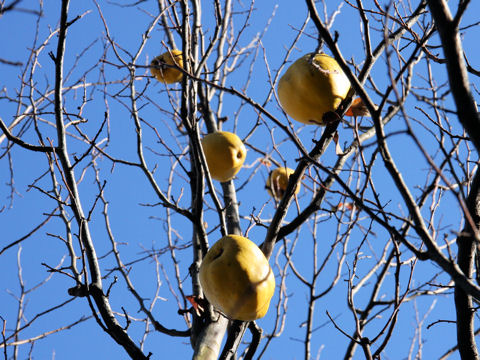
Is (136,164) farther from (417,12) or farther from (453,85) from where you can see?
(453,85)

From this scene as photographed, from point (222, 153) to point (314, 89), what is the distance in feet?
3.62

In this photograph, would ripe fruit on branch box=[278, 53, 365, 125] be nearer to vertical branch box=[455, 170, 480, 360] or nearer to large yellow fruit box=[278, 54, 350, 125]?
large yellow fruit box=[278, 54, 350, 125]

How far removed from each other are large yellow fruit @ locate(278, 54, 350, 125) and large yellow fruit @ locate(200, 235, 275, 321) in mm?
650

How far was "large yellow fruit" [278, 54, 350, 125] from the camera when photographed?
224 cm

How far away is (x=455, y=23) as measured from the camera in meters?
1.18

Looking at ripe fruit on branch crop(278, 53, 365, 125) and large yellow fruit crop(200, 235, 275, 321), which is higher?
ripe fruit on branch crop(278, 53, 365, 125)

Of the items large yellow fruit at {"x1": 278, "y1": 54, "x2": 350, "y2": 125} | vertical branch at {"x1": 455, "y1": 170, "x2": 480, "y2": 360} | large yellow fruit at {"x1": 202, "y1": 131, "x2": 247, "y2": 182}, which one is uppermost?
large yellow fruit at {"x1": 202, "y1": 131, "x2": 247, "y2": 182}

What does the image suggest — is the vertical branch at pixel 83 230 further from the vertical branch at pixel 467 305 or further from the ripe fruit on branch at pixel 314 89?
the vertical branch at pixel 467 305

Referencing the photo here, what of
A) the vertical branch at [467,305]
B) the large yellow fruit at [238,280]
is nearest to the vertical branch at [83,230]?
the large yellow fruit at [238,280]

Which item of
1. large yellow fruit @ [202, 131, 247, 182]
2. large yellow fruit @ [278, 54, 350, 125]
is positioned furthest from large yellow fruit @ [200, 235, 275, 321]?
large yellow fruit @ [202, 131, 247, 182]

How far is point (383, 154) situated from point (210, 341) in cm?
128

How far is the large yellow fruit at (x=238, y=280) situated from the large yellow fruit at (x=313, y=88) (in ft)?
2.13

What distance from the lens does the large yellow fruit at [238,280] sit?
195 centimetres

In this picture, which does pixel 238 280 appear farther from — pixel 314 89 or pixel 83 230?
pixel 314 89
